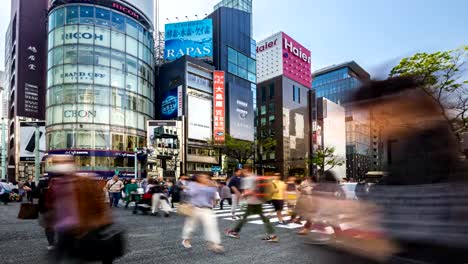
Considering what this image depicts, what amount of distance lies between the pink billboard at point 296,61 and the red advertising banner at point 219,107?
25.6 metres

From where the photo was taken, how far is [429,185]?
81.4 inches

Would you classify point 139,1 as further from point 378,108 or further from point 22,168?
point 378,108

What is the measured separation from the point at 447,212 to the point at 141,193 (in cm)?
1597

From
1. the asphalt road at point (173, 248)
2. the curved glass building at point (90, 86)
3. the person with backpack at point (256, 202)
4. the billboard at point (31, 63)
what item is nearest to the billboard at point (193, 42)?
the curved glass building at point (90, 86)

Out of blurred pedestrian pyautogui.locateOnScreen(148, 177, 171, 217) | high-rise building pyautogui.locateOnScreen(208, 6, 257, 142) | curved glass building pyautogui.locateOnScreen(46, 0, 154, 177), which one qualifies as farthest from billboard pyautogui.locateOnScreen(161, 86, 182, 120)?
blurred pedestrian pyautogui.locateOnScreen(148, 177, 171, 217)

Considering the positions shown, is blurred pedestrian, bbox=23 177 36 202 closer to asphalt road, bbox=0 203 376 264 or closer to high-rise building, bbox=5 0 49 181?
asphalt road, bbox=0 203 376 264

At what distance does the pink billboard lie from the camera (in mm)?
85500

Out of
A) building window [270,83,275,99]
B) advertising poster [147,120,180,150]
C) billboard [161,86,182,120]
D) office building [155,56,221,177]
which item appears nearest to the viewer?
advertising poster [147,120,180,150]

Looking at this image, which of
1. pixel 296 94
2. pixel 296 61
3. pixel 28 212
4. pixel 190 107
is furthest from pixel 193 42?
pixel 28 212

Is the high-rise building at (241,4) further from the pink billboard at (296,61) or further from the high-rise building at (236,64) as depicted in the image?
the pink billboard at (296,61)

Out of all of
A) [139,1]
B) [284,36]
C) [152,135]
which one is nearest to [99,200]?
[152,135]

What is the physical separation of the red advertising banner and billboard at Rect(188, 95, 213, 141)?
1159mm

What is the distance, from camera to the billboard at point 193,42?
2648 inches

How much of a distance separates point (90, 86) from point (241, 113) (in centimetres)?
2942
